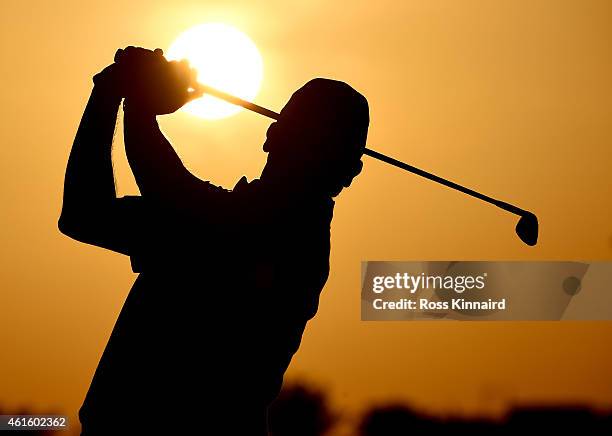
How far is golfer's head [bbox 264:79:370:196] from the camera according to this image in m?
0.82

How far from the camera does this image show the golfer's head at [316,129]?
0.82m

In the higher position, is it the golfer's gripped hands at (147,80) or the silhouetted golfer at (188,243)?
the golfer's gripped hands at (147,80)

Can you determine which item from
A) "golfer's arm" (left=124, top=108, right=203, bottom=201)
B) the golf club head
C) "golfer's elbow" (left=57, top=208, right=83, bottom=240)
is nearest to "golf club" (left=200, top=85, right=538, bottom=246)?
the golf club head

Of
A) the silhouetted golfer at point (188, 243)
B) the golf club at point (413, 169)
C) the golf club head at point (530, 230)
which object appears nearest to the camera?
the silhouetted golfer at point (188, 243)

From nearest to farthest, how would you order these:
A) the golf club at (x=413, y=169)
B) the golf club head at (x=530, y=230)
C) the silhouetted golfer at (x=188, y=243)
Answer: the silhouetted golfer at (x=188, y=243) → the golf club at (x=413, y=169) → the golf club head at (x=530, y=230)

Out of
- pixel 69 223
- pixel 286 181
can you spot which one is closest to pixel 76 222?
pixel 69 223

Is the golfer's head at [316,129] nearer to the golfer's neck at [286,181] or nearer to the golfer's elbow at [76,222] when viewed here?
the golfer's neck at [286,181]

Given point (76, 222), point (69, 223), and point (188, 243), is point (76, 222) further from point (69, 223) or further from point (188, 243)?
point (188, 243)

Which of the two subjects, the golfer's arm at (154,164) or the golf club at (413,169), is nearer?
the golfer's arm at (154,164)

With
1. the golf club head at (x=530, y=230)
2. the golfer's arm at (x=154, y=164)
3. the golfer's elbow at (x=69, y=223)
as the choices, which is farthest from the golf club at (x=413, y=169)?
the golfer's elbow at (x=69, y=223)

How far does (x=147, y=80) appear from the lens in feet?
2.52

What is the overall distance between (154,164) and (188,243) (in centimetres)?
9

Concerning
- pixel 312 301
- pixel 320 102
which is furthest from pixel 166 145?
pixel 312 301

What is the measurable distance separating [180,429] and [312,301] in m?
0.25
